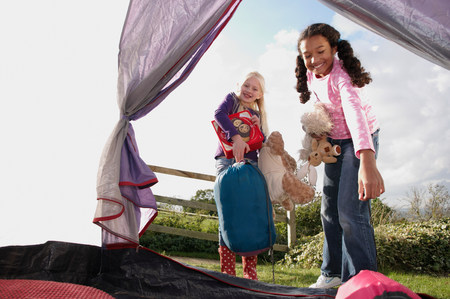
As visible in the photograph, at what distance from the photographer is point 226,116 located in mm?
2480

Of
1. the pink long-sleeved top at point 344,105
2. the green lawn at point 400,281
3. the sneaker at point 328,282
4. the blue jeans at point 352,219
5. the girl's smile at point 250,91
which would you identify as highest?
the girl's smile at point 250,91

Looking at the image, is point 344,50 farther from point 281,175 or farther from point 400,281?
point 400,281

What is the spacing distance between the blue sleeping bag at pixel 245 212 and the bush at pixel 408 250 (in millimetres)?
3203

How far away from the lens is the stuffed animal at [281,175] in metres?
2.36

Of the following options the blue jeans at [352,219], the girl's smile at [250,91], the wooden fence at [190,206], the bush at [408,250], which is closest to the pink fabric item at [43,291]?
the blue jeans at [352,219]

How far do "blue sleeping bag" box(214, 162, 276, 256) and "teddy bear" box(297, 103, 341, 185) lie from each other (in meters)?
0.35

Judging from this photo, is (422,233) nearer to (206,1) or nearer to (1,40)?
(206,1)

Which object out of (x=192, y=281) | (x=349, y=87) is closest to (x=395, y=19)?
(x=349, y=87)

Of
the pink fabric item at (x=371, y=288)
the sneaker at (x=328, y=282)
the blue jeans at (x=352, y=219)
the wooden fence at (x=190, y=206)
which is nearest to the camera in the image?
the pink fabric item at (x=371, y=288)

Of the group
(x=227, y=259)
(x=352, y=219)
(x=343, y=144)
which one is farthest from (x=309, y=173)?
(x=227, y=259)

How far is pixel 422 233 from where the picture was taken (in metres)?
5.26

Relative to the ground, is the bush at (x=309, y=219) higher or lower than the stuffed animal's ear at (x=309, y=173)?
lower

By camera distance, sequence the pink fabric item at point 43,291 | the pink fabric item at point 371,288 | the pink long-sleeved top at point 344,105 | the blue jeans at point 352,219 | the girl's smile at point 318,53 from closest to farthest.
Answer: the pink fabric item at point 371,288 → the pink fabric item at point 43,291 → the pink long-sleeved top at point 344,105 → the blue jeans at point 352,219 → the girl's smile at point 318,53

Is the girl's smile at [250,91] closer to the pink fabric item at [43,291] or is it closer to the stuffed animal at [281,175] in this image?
the stuffed animal at [281,175]
